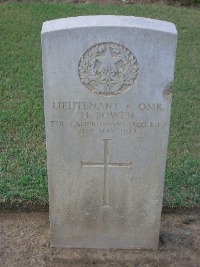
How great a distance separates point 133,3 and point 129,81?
6757 millimetres

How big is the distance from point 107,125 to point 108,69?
0.41 meters

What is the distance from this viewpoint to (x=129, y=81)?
3.51 meters

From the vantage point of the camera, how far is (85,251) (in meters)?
4.22

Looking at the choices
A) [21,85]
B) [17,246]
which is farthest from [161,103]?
[21,85]

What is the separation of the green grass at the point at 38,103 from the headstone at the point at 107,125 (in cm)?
64

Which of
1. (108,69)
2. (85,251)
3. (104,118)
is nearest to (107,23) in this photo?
(108,69)

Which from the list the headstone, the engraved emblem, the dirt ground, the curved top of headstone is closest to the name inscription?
the headstone

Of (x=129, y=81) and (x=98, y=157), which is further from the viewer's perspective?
(x=98, y=157)

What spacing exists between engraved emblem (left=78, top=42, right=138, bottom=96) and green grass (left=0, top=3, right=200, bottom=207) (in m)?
1.46

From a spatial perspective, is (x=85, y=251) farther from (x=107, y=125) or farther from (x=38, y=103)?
(x=38, y=103)

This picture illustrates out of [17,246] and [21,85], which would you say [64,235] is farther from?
[21,85]

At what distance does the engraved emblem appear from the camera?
3.42 meters

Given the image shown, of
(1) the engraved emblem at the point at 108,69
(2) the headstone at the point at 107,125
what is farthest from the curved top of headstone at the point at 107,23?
(1) the engraved emblem at the point at 108,69

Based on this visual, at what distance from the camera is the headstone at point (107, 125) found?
3395mm
